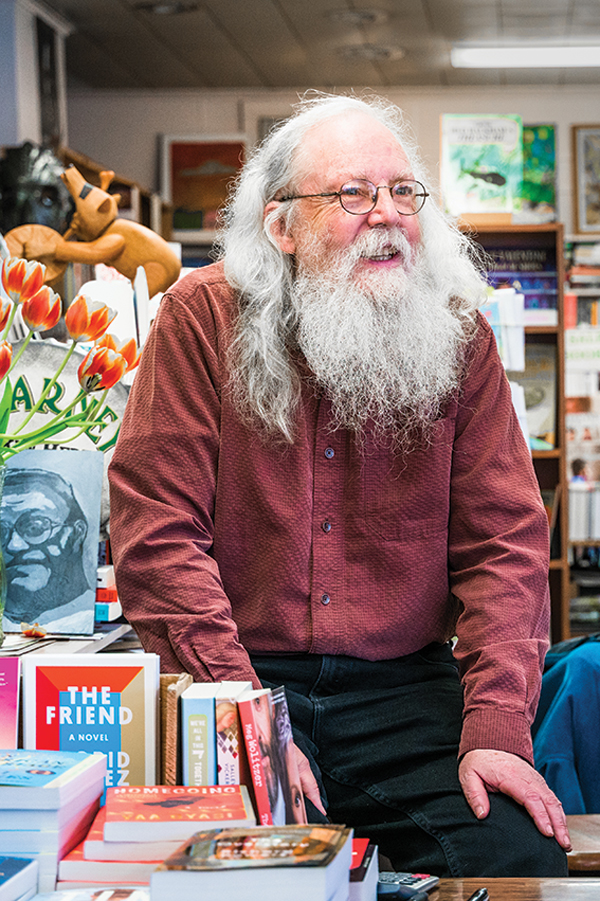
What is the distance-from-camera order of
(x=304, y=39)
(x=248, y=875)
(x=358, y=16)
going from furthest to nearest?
1. (x=304, y=39)
2. (x=358, y=16)
3. (x=248, y=875)

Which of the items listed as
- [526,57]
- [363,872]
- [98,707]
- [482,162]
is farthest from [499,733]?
[526,57]

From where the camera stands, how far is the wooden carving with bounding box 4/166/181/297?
211 centimetres

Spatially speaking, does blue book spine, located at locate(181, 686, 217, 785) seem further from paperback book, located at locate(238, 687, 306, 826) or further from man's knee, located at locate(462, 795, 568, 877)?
man's knee, located at locate(462, 795, 568, 877)

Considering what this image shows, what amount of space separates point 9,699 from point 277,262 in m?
0.93

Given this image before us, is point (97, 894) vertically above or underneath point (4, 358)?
underneath

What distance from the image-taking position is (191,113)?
7.03 metres

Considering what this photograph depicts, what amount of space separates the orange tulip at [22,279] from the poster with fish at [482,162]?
181 centimetres

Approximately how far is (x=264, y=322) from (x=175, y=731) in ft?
2.58

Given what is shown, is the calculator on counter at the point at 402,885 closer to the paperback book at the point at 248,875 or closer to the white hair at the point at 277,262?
the paperback book at the point at 248,875

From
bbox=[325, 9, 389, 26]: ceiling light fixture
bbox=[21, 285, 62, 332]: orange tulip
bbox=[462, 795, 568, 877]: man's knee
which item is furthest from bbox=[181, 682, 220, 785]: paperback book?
bbox=[325, 9, 389, 26]: ceiling light fixture

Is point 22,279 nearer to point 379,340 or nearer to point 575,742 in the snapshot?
point 379,340

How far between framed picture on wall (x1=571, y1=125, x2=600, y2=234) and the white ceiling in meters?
0.38

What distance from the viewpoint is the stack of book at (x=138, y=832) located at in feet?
3.00

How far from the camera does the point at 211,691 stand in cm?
108
